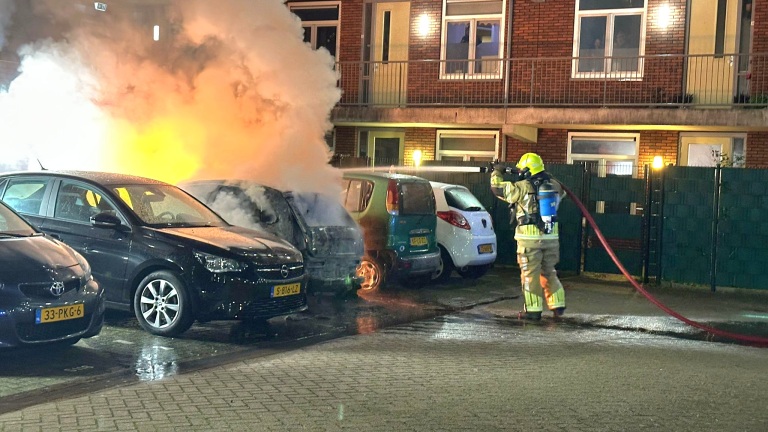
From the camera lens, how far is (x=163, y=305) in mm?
8984

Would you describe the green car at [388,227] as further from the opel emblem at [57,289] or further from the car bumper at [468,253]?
the opel emblem at [57,289]

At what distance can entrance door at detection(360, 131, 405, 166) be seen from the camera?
22031 mm

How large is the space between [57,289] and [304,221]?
12.4 feet

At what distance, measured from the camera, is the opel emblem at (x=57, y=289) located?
7.48m

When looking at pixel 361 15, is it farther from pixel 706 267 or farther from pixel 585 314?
pixel 585 314

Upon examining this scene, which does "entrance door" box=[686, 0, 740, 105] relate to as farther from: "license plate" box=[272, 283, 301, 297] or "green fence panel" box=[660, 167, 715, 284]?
"license plate" box=[272, 283, 301, 297]

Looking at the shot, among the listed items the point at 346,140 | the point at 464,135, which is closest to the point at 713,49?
the point at 464,135

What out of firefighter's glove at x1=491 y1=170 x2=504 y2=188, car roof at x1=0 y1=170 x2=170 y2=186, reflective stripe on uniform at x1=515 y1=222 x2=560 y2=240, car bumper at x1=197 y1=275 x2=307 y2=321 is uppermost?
firefighter's glove at x1=491 y1=170 x2=504 y2=188

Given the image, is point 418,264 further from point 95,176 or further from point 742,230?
point 742,230

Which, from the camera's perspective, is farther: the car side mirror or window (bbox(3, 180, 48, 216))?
window (bbox(3, 180, 48, 216))

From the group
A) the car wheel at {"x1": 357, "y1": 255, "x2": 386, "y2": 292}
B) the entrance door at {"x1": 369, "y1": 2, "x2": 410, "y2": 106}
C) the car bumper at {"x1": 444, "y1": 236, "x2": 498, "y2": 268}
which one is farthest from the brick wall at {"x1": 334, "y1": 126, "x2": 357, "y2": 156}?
the car wheel at {"x1": 357, "y1": 255, "x2": 386, "y2": 292}

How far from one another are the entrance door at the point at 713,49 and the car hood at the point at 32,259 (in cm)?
1437

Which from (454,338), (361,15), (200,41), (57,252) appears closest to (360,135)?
(361,15)

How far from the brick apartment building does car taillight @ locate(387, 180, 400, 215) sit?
6.20 metres
